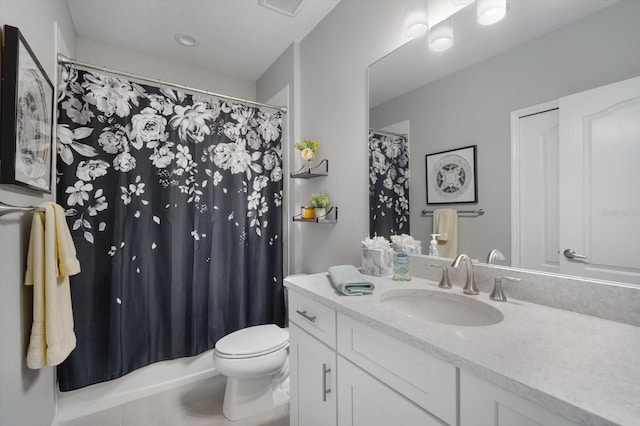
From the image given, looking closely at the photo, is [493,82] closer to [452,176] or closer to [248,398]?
[452,176]

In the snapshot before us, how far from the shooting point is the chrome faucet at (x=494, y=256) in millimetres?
1095

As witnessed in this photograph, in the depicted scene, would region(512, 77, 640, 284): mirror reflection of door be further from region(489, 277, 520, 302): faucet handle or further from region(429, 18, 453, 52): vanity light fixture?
region(429, 18, 453, 52): vanity light fixture

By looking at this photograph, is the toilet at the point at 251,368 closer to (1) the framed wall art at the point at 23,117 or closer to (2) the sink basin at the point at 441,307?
(2) the sink basin at the point at 441,307

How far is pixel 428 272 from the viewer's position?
52.6 inches

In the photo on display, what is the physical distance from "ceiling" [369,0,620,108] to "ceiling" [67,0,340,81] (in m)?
0.76

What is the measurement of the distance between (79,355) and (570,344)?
229cm

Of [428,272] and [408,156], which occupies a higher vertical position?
[408,156]

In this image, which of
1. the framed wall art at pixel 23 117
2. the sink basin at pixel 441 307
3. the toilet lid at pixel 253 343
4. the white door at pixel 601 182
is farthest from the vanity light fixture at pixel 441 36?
the toilet lid at pixel 253 343

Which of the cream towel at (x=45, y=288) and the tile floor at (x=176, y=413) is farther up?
the cream towel at (x=45, y=288)

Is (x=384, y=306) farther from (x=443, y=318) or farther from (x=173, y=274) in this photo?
(x=173, y=274)

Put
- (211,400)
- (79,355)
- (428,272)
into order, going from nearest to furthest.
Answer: (428,272), (79,355), (211,400)

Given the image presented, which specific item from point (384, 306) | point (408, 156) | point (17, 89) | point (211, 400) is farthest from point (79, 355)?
point (408, 156)

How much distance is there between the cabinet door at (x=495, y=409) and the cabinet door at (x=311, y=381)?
1.69 ft

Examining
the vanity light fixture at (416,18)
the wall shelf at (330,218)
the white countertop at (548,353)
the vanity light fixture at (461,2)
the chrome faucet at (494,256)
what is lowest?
the white countertop at (548,353)
